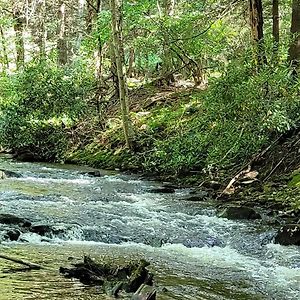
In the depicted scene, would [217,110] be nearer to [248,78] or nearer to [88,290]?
[248,78]

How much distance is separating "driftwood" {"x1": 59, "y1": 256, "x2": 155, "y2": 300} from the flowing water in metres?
0.13

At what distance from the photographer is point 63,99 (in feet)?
64.0

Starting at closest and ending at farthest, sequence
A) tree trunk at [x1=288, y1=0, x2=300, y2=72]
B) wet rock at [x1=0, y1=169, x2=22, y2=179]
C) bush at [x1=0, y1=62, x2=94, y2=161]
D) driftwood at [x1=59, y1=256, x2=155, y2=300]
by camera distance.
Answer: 1. driftwood at [x1=59, y1=256, x2=155, y2=300]
2. tree trunk at [x1=288, y1=0, x2=300, y2=72]
3. wet rock at [x1=0, y1=169, x2=22, y2=179]
4. bush at [x1=0, y1=62, x2=94, y2=161]

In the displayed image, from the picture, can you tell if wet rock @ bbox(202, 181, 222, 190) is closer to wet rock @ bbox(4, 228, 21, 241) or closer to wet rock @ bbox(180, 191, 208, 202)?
wet rock @ bbox(180, 191, 208, 202)

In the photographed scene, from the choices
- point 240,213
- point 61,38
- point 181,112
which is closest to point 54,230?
point 240,213

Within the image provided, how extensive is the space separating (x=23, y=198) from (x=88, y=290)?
5.96 metres

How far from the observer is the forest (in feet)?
34.4

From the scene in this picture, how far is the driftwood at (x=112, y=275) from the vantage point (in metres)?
5.07

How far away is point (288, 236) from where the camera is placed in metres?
7.73

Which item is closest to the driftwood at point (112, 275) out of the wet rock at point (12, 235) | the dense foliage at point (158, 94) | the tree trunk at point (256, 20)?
the wet rock at point (12, 235)

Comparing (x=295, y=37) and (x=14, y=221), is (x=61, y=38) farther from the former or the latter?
(x=14, y=221)

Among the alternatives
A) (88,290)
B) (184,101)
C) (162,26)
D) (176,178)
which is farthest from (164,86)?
(88,290)

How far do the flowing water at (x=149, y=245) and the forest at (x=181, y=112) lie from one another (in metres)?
0.10

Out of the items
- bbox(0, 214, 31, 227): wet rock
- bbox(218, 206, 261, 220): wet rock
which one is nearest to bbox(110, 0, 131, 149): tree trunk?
bbox(218, 206, 261, 220): wet rock
